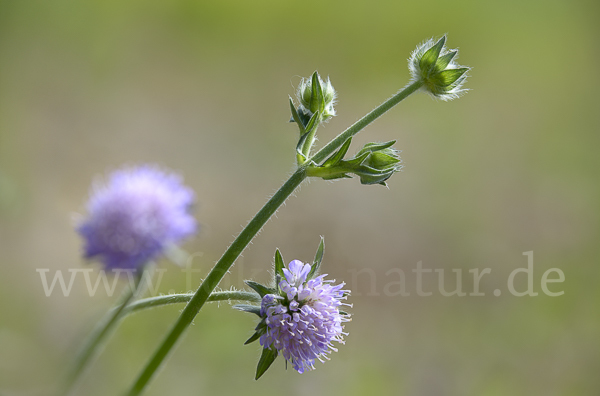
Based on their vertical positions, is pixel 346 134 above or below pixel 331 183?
below

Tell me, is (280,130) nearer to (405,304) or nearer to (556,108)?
(405,304)

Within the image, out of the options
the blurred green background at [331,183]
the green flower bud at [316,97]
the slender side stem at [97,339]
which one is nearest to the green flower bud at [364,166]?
the green flower bud at [316,97]

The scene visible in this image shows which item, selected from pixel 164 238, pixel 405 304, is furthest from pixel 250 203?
pixel 164 238

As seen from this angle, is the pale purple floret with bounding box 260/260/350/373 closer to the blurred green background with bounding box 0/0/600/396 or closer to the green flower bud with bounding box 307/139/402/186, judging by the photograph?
the green flower bud with bounding box 307/139/402/186

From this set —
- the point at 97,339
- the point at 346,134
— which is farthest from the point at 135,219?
the point at 346,134

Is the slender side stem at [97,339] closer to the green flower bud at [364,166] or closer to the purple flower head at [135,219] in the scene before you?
the purple flower head at [135,219]

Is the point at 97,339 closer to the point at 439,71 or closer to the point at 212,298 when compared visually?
the point at 212,298

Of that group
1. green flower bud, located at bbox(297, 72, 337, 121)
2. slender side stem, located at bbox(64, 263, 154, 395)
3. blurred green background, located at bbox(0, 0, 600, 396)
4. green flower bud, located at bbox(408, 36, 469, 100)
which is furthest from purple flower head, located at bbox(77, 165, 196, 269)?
blurred green background, located at bbox(0, 0, 600, 396)
